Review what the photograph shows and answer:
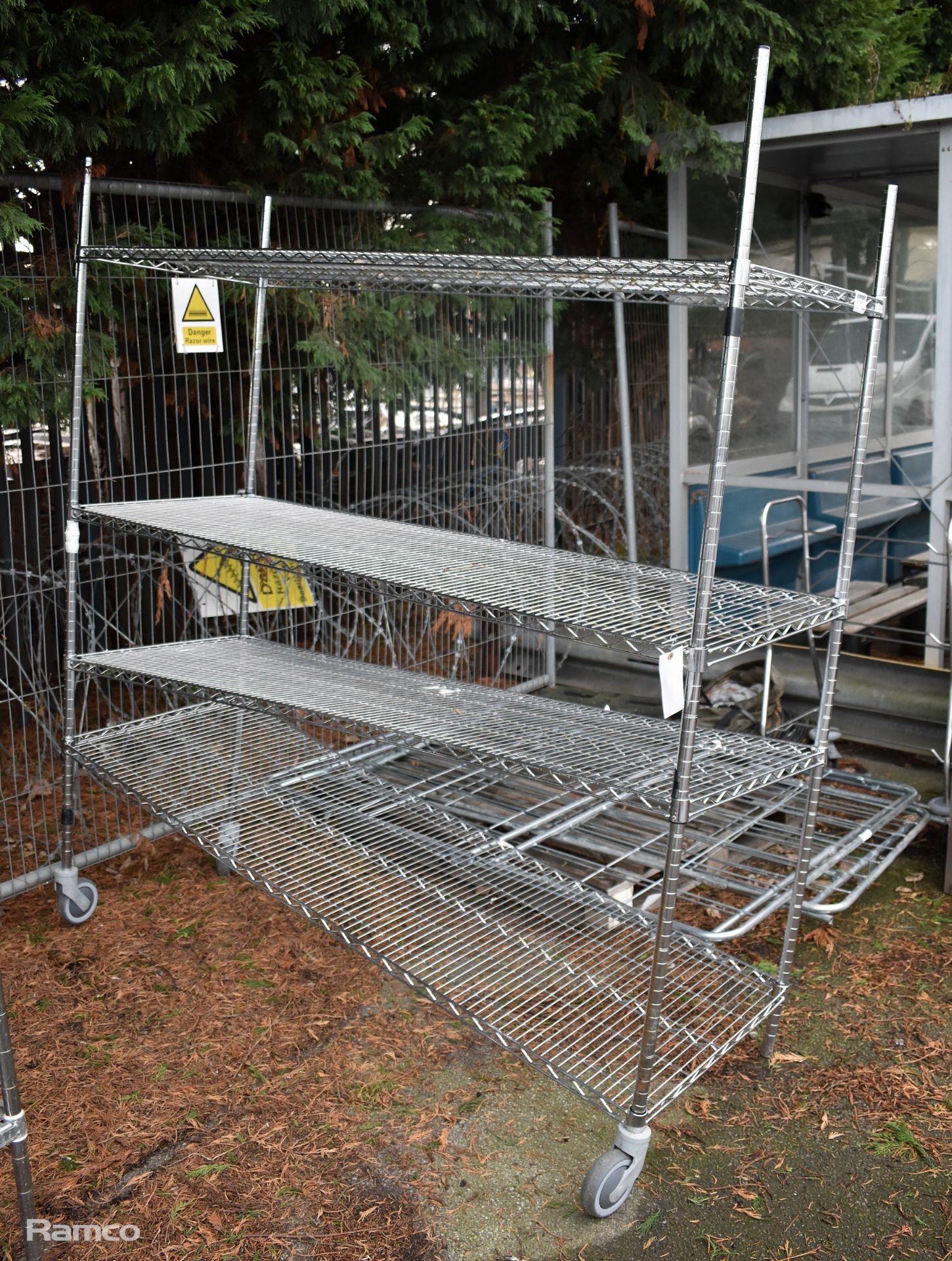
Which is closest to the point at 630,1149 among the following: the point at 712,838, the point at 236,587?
the point at 712,838

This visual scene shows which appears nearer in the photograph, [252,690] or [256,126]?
[252,690]

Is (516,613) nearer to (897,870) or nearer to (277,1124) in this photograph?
(277,1124)

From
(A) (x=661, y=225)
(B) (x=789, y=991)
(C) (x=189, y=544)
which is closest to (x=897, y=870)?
(B) (x=789, y=991)

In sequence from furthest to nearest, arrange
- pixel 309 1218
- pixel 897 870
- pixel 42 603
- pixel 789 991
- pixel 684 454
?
1. pixel 684 454
2. pixel 897 870
3. pixel 42 603
4. pixel 789 991
5. pixel 309 1218

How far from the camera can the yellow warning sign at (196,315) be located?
457 centimetres

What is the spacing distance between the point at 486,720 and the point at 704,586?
44.0 inches

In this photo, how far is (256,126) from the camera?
5102 mm

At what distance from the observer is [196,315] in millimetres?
4637

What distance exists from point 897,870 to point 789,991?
3.71 ft

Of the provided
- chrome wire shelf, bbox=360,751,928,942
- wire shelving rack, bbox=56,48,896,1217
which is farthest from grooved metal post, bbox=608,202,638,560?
wire shelving rack, bbox=56,48,896,1217

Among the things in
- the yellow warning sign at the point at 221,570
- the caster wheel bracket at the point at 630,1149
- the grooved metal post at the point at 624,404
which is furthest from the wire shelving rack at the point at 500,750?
the grooved metal post at the point at 624,404

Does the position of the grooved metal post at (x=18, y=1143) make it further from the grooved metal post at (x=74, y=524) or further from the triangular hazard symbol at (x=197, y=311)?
the triangular hazard symbol at (x=197, y=311)

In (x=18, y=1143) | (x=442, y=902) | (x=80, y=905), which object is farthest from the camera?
(x=80, y=905)

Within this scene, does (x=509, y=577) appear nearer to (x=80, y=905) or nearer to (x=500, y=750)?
(x=500, y=750)
